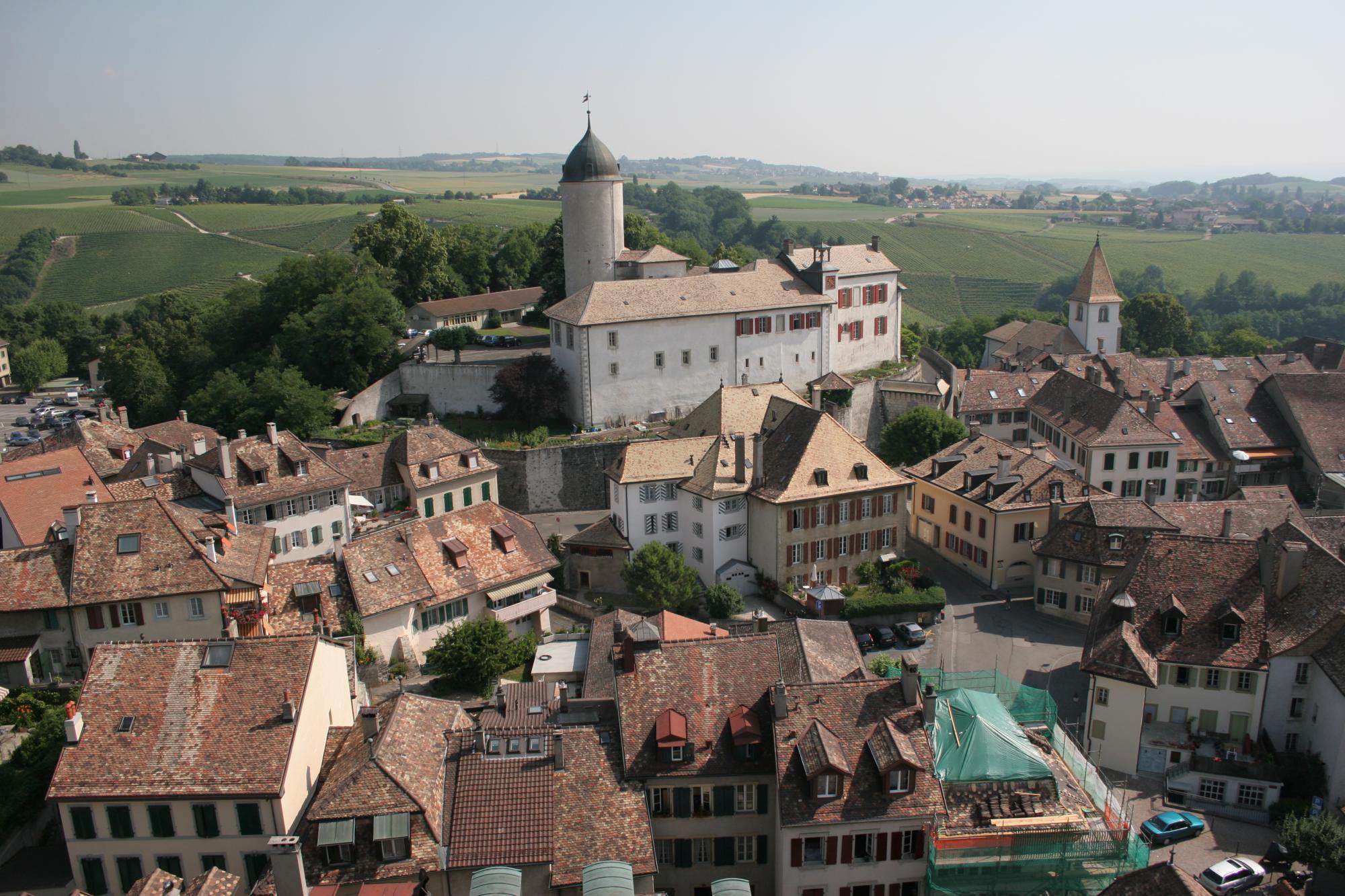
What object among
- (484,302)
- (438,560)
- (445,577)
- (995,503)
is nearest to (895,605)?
(995,503)

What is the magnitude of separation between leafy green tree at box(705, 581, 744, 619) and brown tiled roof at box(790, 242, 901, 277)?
3101 centimetres

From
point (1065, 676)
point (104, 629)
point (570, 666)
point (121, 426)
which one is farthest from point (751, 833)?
point (121, 426)

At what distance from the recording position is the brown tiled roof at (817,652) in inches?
1350

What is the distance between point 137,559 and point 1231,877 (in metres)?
34.9

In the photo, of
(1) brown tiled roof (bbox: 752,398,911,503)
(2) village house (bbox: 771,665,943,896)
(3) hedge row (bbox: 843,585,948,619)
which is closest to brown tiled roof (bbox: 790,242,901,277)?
(1) brown tiled roof (bbox: 752,398,911,503)

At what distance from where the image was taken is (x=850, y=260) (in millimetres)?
74000

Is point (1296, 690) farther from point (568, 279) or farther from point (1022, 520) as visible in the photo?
point (568, 279)

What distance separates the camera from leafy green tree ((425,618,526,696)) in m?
39.5

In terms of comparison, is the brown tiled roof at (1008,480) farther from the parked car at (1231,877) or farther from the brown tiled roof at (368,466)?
the brown tiled roof at (368,466)

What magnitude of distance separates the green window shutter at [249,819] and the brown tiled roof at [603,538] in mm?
25289

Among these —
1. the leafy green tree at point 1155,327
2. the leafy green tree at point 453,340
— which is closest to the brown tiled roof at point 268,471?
the leafy green tree at point 453,340

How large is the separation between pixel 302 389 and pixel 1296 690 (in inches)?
2025

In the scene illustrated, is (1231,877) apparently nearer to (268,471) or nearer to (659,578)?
(659,578)

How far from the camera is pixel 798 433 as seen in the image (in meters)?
50.9
